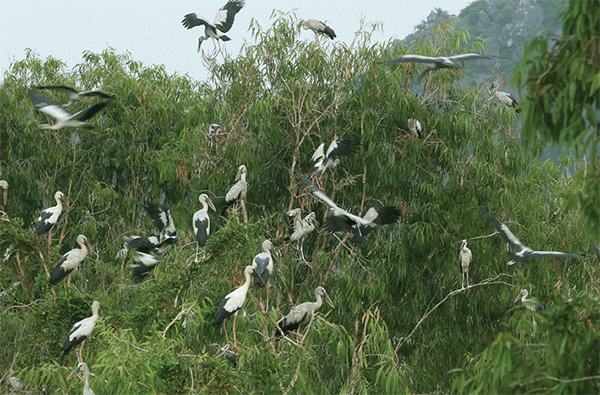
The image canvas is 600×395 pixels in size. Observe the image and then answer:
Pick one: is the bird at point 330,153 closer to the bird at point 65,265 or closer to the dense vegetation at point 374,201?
the dense vegetation at point 374,201

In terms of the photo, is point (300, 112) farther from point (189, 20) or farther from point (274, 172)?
point (189, 20)

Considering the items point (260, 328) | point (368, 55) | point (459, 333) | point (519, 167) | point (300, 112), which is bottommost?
point (459, 333)

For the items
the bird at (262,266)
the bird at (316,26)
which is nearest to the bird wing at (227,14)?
the bird at (316,26)

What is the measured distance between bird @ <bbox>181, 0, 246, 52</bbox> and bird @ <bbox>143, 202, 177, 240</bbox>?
2324 millimetres

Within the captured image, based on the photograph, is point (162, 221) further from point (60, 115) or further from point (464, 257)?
point (464, 257)

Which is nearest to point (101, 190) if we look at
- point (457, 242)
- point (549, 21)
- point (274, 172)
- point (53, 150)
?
point (53, 150)

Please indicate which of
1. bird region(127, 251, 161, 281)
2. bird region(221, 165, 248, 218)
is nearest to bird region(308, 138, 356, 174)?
bird region(221, 165, 248, 218)

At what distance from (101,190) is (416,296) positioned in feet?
16.1

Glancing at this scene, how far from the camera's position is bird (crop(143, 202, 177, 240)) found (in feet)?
30.8

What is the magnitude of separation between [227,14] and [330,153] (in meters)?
2.84

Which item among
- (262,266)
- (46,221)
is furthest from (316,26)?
(46,221)

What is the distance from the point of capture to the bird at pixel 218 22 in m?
8.73

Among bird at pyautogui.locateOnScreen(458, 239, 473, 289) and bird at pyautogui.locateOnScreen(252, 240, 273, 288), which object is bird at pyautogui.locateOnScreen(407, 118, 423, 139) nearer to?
bird at pyautogui.locateOnScreen(458, 239, 473, 289)

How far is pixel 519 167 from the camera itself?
847cm
